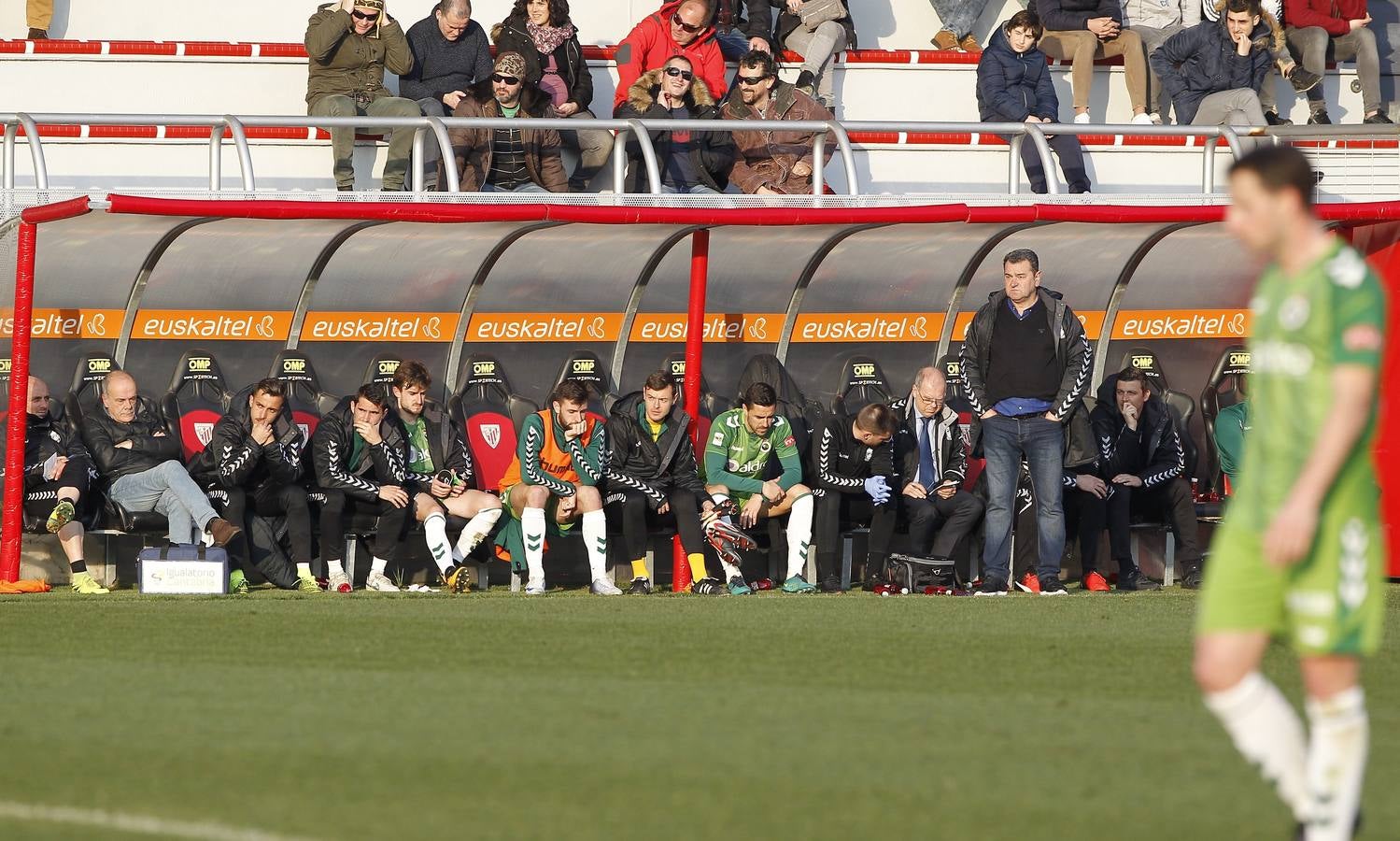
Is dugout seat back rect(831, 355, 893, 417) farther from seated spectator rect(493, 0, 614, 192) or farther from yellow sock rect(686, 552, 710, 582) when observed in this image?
seated spectator rect(493, 0, 614, 192)

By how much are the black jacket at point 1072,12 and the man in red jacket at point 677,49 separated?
128 inches

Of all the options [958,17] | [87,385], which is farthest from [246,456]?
[958,17]

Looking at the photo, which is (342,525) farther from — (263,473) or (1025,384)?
(1025,384)

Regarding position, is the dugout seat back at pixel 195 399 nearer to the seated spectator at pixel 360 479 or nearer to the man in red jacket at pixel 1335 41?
the seated spectator at pixel 360 479

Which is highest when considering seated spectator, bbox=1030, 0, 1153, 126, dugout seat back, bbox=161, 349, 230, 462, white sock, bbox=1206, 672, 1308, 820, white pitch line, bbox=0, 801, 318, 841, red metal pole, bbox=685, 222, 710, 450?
seated spectator, bbox=1030, 0, 1153, 126

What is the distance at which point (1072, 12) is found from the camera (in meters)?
16.8

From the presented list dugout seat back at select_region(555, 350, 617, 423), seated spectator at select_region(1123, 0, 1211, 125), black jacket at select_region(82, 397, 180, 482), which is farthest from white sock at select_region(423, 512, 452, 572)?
seated spectator at select_region(1123, 0, 1211, 125)

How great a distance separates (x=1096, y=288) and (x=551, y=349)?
3679 millimetres

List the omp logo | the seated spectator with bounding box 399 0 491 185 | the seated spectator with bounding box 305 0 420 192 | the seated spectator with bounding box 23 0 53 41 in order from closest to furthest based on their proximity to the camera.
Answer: the omp logo, the seated spectator with bounding box 305 0 420 192, the seated spectator with bounding box 399 0 491 185, the seated spectator with bounding box 23 0 53 41

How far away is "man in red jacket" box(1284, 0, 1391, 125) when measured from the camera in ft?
55.1

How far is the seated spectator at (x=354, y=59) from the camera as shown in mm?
14281

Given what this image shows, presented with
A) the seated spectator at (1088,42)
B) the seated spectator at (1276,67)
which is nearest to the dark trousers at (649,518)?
the seated spectator at (1088,42)

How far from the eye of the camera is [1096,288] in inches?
540

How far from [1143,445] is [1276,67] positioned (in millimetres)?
5698
